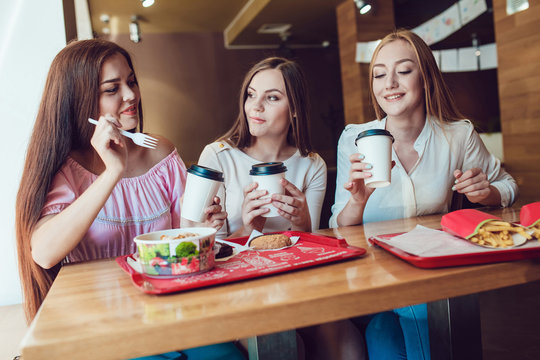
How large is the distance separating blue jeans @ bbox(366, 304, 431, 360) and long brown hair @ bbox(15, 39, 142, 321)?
0.86m

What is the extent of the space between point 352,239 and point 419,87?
0.86 meters

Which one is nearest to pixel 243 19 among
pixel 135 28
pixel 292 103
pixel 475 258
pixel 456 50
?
pixel 135 28

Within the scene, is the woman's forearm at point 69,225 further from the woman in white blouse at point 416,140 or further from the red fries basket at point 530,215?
the red fries basket at point 530,215

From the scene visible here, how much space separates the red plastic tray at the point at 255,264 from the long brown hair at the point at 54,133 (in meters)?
0.34

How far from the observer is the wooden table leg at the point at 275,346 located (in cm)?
68

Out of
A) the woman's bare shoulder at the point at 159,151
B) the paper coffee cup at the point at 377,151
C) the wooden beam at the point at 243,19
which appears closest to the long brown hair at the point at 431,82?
the paper coffee cup at the point at 377,151

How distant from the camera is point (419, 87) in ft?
5.45

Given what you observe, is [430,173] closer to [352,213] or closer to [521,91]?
[352,213]

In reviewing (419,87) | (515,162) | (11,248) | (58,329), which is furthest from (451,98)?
(515,162)

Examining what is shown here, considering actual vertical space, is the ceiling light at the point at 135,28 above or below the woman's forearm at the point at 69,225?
above

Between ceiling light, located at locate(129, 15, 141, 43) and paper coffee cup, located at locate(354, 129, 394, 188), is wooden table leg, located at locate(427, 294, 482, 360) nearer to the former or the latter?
paper coffee cup, located at locate(354, 129, 394, 188)

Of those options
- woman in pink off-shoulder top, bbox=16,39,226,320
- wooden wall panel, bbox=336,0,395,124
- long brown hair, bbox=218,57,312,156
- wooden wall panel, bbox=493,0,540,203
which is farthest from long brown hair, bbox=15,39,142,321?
wooden wall panel, bbox=336,0,395,124

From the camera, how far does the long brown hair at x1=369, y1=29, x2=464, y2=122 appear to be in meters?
1.64

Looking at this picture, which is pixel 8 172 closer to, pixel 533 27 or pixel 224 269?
pixel 224 269
